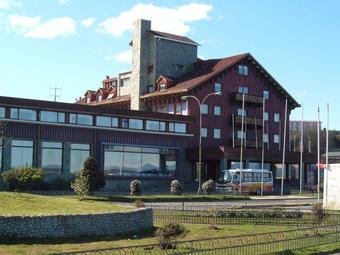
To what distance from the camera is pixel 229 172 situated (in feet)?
209

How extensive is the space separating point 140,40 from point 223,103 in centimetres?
1510

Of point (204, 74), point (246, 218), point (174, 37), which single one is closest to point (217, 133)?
point (204, 74)

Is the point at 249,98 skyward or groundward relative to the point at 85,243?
skyward

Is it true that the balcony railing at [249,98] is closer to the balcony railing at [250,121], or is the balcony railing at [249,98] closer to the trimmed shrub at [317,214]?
the balcony railing at [250,121]

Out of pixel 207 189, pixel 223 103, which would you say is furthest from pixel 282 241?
pixel 223 103

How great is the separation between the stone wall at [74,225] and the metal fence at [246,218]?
468 centimetres

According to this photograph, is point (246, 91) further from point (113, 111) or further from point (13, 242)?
point (13, 242)

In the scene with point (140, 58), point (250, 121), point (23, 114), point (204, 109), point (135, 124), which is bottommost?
point (135, 124)

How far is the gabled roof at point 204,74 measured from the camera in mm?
77500

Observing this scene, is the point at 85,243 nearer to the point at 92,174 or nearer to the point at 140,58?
the point at 92,174

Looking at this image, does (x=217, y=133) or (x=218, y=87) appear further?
(x=218, y=87)

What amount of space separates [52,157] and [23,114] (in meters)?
5.49

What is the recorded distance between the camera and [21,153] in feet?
181

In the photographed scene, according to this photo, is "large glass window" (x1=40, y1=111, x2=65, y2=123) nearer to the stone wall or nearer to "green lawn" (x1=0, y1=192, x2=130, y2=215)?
"green lawn" (x1=0, y1=192, x2=130, y2=215)
